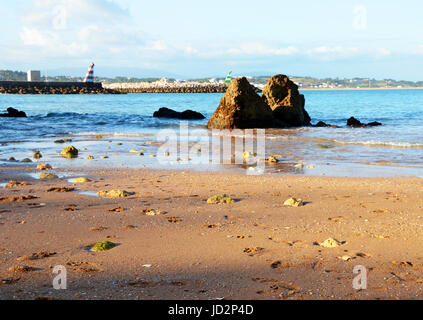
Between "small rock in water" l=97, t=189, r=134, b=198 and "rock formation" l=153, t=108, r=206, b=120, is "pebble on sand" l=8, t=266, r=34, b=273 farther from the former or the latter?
"rock formation" l=153, t=108, r=206, b=120

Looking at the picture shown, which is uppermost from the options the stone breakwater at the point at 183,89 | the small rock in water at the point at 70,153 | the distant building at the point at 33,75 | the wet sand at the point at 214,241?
the distant building at the point at 33,75

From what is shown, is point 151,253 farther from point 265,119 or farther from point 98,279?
point 265,119

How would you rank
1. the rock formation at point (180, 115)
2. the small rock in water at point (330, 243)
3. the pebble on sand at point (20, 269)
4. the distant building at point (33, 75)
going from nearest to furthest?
the pebble on sand at point (20, 269) → the small rock in water at point (330, 243) → the rock formation at point (180, 115) → the distant building at point (33, 75)

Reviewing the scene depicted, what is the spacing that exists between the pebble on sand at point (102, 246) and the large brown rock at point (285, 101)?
20.6 meters

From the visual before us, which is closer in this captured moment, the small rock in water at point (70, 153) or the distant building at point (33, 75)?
the small rock in water at point (70, 153)

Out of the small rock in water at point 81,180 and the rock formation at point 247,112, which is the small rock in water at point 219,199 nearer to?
the small rock in water at point 81,180

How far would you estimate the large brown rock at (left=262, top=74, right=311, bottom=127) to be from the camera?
2462 centimetres

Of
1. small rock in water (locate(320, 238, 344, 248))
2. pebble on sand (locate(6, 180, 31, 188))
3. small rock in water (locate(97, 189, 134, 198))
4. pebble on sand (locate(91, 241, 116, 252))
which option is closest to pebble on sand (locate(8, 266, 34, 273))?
pebble on sand (locate(91, 241, 116, 252))

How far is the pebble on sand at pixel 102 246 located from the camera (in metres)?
4.53

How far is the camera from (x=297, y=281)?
3750 mm

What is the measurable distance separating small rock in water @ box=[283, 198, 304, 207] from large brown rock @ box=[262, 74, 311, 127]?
60.0 feet

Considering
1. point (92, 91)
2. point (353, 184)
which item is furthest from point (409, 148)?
point (92, 91)

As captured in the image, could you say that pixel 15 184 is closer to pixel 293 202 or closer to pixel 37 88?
pixel 293 202

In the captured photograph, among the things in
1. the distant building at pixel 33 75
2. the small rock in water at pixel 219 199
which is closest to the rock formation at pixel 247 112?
the small rock in water at pixel 219 199
